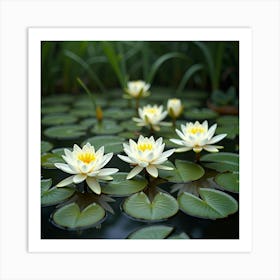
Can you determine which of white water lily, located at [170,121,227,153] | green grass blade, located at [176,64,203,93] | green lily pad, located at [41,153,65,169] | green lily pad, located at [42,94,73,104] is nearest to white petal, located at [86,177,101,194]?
green lily pad, located at [41,153,65,169]

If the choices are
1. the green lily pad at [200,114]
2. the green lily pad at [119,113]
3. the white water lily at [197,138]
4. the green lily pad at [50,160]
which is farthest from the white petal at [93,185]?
the green lily pad at [200,114]

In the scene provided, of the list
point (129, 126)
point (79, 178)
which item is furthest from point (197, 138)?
point (129, 126)

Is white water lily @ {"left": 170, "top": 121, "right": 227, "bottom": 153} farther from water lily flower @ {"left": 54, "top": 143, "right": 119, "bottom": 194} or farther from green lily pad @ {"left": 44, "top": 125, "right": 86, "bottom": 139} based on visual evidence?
green lily pad @ {"left": 44, "top": 125, "right": 86, "bottom": 139}
